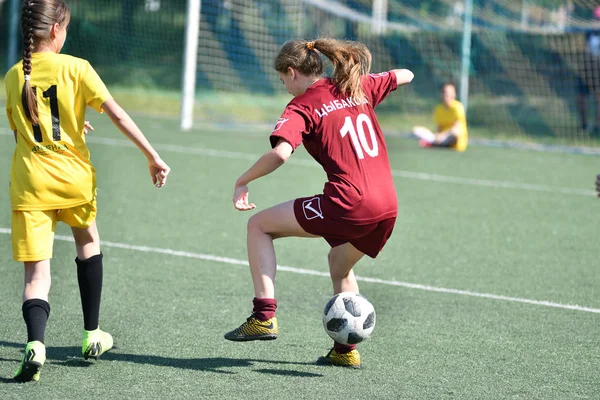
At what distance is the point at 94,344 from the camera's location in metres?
4.09

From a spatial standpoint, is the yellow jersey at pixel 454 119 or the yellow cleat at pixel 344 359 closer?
the yellow cleat at pixel 344 359

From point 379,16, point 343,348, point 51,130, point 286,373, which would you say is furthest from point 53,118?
point 379,16

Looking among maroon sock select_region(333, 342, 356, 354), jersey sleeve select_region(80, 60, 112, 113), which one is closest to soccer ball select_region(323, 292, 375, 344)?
maroon sock select_region(333, 342, 356, 354)

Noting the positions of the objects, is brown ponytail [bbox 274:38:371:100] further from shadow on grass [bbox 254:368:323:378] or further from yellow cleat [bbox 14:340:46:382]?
yellow cleat [bbox 14:340:46:382]

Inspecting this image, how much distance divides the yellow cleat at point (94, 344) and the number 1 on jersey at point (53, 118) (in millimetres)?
909

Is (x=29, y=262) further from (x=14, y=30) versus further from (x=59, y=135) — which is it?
(x=14, y=30)

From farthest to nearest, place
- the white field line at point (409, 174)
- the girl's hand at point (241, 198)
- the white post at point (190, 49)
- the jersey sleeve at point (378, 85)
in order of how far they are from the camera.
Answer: the white post at point (190, 49) → the white field line at point (409, 174) → the jersey sleeve at point (378, 85) → the girl's hand at point (241, 198)

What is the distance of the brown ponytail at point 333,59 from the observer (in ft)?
13.4

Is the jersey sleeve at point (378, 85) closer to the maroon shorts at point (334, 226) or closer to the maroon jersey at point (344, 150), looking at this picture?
the maroon jersey at point (344, 150)

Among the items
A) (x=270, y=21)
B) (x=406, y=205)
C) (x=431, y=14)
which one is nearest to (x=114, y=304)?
(x=406, y=205)

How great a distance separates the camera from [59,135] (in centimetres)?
382

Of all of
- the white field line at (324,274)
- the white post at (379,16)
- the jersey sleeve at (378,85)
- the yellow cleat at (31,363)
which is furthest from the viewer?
the white post at (379,16)

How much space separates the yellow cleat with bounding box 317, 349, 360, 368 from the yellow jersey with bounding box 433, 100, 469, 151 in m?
10.2

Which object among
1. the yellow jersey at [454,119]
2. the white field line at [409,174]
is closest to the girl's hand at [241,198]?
the white field line at [409,174]
